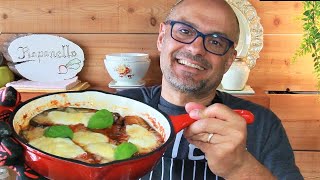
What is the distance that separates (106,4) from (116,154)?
3.65ft

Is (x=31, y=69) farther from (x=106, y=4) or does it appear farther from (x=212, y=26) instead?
(x=212, y=26)

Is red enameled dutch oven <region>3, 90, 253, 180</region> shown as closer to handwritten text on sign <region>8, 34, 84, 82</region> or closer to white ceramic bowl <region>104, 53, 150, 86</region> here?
white ceramic bowl <region>104, 53, 150, 86</region>

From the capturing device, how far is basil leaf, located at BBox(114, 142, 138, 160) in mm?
505

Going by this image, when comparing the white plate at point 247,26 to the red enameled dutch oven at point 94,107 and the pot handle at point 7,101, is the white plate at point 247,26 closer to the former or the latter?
the red enameled dutch oven at point 94,107

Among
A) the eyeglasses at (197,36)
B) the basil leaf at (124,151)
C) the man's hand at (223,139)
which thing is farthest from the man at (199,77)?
the basil leaf at (124,151)

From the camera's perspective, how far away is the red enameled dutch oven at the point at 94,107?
17.5 inches

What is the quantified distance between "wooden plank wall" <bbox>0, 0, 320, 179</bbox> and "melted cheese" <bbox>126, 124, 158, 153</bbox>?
2.97 ft

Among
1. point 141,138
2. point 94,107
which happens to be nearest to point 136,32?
point 94,107

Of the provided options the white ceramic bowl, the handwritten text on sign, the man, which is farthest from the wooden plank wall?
the man

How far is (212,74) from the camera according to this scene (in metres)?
1.01

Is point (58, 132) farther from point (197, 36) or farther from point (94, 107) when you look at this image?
point (197, 36)

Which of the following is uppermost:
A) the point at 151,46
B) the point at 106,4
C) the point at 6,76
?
the point at 106,4

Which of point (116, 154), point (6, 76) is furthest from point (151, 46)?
point (116, 154)

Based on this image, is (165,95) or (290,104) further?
(290,104)
